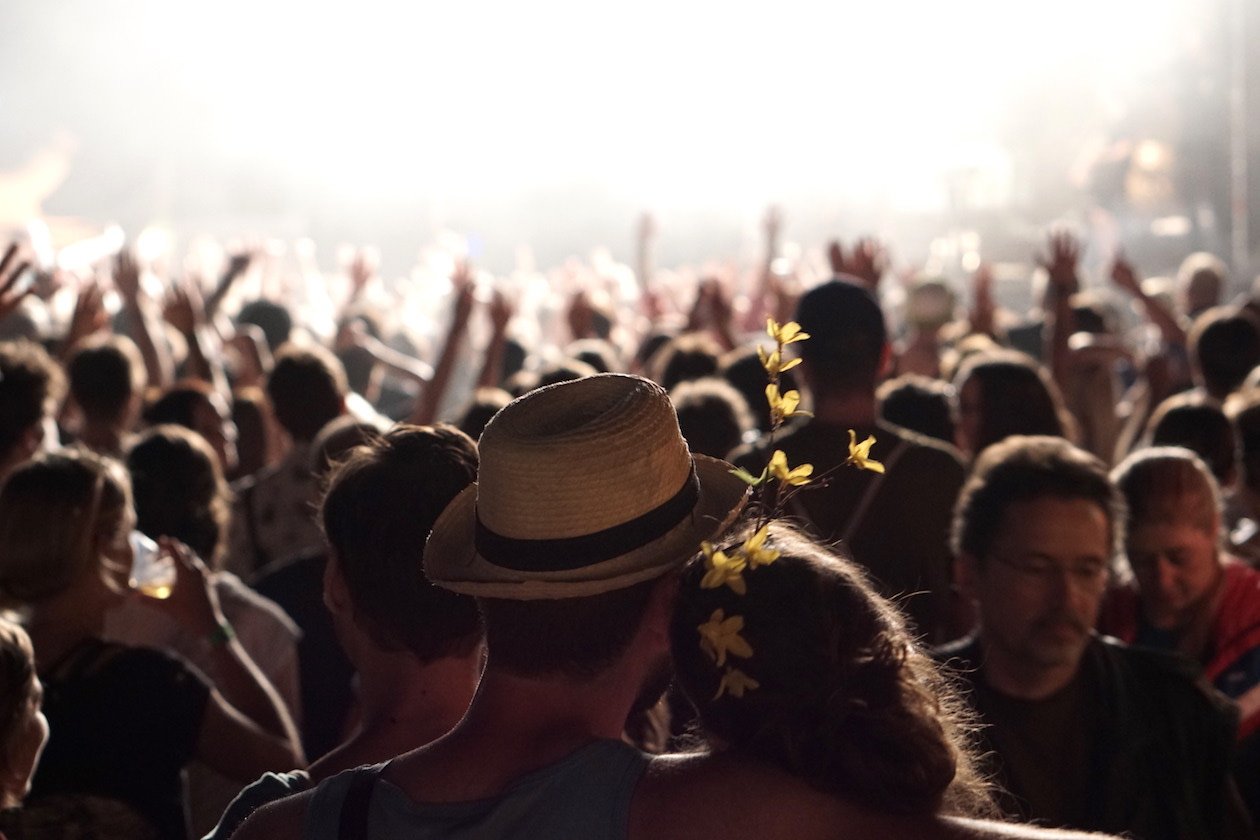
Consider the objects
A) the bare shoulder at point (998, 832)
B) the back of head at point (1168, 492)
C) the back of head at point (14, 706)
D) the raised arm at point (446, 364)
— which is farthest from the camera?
the raised arm at point (446, 364)

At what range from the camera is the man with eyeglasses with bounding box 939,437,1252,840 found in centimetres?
267

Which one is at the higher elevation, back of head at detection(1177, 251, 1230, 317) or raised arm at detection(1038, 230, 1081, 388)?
raised arm at detection(1038, 230, 1081, 388)

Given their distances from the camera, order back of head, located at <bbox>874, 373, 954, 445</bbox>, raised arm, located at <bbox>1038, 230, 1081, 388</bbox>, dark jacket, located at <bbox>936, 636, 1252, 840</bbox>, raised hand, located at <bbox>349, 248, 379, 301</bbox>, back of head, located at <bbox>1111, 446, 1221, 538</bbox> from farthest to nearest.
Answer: raised hand, located at <bbox>349, 248, 379, 301</bbox> → raised arm, located at <bbox>1038, 230, 1081, 388</bbox> → back of head, located at <bbox>874, 373, 954, 445</bbox> → back of head, located at <bbox>1111, 446, 1221, 538</bbox> → dark jacket, located at <bbox>936, 636, 1252, 840</bbox>

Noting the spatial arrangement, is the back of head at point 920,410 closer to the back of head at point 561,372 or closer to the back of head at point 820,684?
the back of head at point 561,372

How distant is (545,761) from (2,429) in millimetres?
3020

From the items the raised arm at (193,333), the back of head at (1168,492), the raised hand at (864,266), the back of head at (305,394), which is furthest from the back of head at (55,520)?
the raised hand at (864,266)

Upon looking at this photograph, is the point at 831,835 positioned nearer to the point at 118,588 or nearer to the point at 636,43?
the point at 118,588

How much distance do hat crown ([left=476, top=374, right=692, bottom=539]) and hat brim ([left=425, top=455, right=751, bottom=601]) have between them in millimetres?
45

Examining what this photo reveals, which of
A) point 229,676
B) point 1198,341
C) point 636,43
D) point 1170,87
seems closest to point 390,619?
point 229,676

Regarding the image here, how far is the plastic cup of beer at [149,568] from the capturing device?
10.6ft

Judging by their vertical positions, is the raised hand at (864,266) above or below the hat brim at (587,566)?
below

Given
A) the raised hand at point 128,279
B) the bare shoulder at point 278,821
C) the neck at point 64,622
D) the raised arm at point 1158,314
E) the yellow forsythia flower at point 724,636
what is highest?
the yellow forsythia flower at point 724,636

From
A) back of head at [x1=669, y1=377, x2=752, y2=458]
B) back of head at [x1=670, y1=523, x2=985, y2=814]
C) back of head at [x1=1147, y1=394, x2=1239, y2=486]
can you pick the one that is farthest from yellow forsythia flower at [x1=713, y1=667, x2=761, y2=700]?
back of head at [x1=1147, y1=394, x2=1239, y2=486]

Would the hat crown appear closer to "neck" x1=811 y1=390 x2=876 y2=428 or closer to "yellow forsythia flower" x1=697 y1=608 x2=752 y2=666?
"yellow forsythia flower" x1=697 y1=608 x2=752 y2=666
